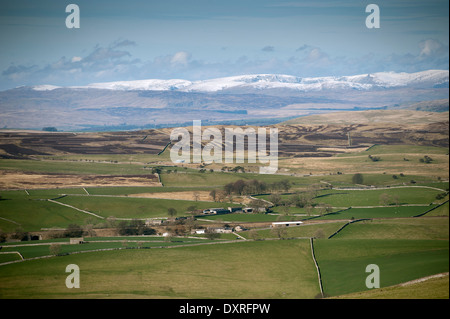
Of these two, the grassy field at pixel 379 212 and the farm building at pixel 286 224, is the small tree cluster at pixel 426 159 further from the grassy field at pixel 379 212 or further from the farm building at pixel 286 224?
the farm building at pixel 286 224

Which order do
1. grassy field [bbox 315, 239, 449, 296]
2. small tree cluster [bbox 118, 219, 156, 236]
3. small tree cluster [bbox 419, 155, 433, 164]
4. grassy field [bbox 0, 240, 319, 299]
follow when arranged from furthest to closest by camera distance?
small tree cluster [bbox 419, 155, 433, 164] < small tree cluster [bbox 118, 219, 156, 236] < grassy field [bbox 0, 240, 319, 299] < grassy field [bbox 315, 239, 449, 296]

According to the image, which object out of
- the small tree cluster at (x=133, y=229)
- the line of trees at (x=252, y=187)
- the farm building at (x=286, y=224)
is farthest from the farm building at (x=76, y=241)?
the line of trees at (x=252, y=187)

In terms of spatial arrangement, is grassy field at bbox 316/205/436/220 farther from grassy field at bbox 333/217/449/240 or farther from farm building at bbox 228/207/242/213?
farm building at bbox 228/207/242/213

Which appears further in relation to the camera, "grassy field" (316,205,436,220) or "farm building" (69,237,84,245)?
"grassy field" (316,205,436,220)

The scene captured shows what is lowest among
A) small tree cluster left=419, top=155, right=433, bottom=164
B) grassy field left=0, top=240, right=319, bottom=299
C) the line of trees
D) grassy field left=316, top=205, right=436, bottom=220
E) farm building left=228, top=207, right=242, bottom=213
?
grassy field left=0, top=240, right=319, bottom=299

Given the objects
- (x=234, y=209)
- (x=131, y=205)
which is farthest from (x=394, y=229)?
(x=131, y=205)

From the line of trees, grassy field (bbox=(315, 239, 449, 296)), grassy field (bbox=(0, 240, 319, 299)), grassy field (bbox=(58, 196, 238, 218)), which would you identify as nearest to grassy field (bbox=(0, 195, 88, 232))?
grassy field (bbox=(58, 196, 238, 218))

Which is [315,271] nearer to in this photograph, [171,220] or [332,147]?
[171,220]

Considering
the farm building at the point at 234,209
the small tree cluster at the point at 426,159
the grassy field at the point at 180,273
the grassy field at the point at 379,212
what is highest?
the small tree cluster at the point at 426,159

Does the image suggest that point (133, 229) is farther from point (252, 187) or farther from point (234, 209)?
point (252, 187)
